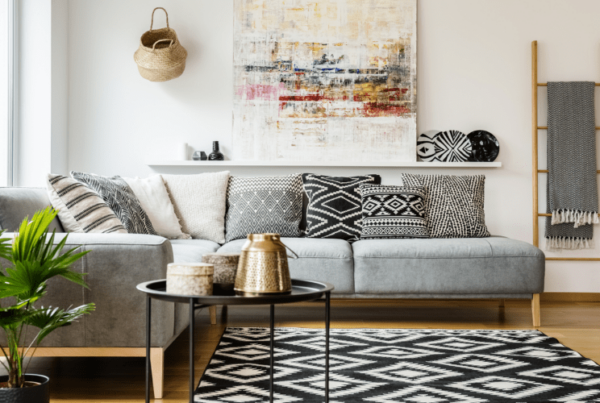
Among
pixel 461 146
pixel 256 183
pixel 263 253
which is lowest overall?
pixel 263 253

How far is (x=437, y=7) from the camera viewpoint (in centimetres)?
411

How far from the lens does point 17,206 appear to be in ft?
7.39

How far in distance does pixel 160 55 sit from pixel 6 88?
0.99 m

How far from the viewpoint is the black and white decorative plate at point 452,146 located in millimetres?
4043

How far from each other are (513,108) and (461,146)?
470 mm

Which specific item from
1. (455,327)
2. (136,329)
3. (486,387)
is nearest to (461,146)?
(455,327)

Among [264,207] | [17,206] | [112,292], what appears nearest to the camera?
→ [112,292]

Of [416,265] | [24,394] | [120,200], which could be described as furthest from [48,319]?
[416,265]

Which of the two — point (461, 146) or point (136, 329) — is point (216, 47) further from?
point (136, 329)

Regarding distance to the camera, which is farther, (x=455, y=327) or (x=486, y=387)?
(x=455, y=327)

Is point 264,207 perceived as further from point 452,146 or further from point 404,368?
point 404,368

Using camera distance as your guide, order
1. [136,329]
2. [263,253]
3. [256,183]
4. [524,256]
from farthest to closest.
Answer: [256,183] < [524,256] < [136,329] < [263,253]

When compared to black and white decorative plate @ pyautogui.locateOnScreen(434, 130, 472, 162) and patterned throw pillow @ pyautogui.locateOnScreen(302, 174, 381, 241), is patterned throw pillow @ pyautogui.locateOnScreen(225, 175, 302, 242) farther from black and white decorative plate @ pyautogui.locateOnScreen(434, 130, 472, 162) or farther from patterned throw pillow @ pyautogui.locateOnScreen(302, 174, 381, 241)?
black and white decorative plate @ pyautogui.locateOnScreen(434, 130, 472, 162)

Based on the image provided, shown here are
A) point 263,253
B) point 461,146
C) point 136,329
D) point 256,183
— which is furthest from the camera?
point 461,146
